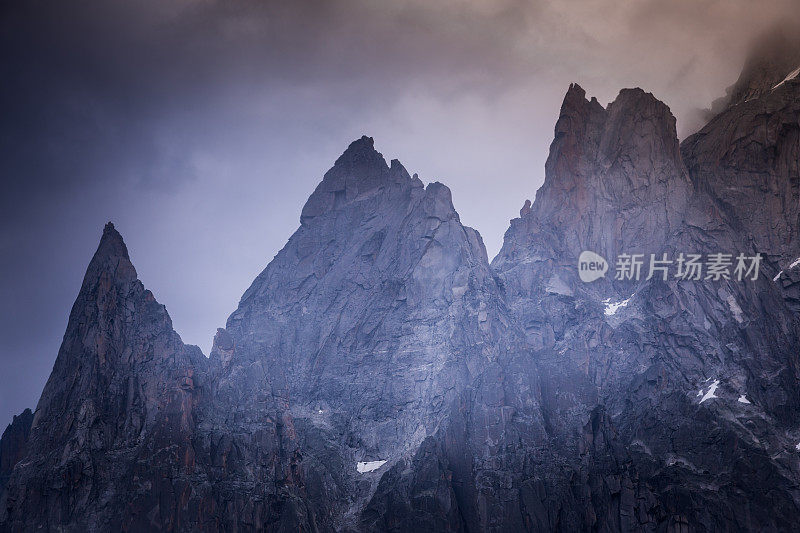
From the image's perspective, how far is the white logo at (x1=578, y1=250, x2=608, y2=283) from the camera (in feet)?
531

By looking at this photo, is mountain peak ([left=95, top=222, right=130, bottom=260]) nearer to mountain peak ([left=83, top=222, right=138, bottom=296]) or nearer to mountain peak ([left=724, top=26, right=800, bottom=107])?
mountain peak ([left=83, top=222, right=138, bottom=296])

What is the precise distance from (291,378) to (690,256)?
9759 cm

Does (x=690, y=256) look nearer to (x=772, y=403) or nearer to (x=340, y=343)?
(x=772, y=403)

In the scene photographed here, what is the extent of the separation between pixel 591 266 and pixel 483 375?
1645 inches

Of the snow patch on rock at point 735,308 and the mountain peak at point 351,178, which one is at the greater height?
the mountain peak at point 351,178

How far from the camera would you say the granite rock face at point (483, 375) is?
121 metres

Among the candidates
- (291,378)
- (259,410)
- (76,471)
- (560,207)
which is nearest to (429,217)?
(560,207)

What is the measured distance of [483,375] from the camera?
5709 inches

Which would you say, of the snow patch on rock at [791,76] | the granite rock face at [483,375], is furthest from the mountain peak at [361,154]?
the snow patch on rock at [791,76]

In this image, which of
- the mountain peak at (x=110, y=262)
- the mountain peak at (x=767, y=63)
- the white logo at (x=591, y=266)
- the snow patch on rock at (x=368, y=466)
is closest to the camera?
the snow patch on rock at (x=368, y=466)

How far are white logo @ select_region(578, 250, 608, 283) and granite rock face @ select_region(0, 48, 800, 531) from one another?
2.43 m

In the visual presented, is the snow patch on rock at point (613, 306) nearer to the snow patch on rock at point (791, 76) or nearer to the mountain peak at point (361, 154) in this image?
the snow patch on rock at point (791, 76)

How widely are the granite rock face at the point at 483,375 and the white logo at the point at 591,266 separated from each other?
2434mm

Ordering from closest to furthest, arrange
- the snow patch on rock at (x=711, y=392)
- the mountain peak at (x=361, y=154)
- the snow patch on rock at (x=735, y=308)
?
the snow patch on rock at (x=711, y=392) < the snow patch on rock at (x=735, y=308) < the mountain peak at (x=361, y=154)
